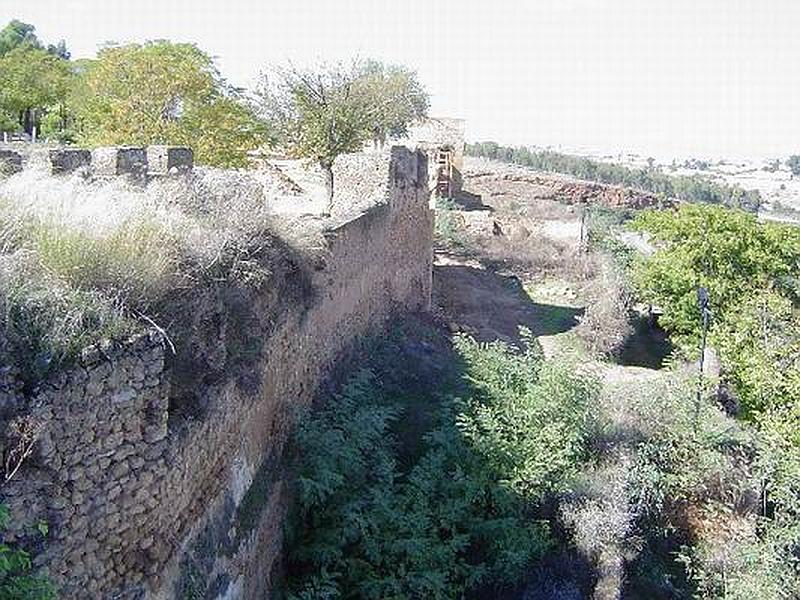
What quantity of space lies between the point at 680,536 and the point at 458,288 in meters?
11.5

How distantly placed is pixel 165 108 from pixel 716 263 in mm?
11499

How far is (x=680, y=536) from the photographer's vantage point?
997 centimetres

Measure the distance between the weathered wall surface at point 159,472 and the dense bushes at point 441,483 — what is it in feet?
1.20

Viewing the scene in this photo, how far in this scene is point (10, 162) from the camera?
21.8ft

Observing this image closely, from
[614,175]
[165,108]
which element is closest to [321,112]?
[165,108]

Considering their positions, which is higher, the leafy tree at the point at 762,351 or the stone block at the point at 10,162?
the stone block at the point at 10,162

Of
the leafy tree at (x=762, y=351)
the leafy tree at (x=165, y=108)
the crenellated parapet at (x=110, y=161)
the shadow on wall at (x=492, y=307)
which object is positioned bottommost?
the shadow on wall at (x=492, y=307)

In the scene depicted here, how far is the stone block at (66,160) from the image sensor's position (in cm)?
693

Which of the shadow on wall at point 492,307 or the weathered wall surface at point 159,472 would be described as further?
the shadow on wall at point 492,307

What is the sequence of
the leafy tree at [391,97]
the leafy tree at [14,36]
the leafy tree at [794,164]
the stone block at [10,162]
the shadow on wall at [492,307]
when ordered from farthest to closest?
1. the leafy tree at [794,164]
2. the leafy tree at [14,36]
3. the leafy tree at [391,97]
4. the shadow on wall at [492,307]
5. the stone block at [10,162]

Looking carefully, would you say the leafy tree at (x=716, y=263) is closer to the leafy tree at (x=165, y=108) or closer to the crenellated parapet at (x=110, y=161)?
the leafy tree at (x=165, y=108)

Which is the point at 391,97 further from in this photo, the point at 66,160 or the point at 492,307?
the point at 66,160

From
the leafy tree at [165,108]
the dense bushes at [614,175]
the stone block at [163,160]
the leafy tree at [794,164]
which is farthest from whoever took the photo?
the leafy tree at [794,164]

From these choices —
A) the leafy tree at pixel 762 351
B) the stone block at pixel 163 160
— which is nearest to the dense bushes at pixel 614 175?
the leafy tree at pixel 762 351
